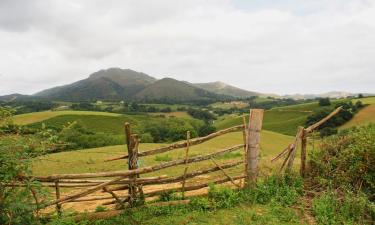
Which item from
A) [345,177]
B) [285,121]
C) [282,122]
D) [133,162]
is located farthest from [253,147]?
Answer: [285,121]

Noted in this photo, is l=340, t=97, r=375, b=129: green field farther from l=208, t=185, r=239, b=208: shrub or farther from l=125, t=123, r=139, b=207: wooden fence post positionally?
l=125, t=123, r=139, b=207: wooden fence post

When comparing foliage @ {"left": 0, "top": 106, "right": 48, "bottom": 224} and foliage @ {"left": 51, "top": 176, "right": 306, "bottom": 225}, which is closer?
foliage @ {"left": 0, "top": 106, "right": 48, "bottom": 224}

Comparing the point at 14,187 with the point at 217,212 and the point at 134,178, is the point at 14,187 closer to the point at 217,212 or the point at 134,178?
the point at 134,178

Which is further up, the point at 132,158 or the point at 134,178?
the point at 132,158

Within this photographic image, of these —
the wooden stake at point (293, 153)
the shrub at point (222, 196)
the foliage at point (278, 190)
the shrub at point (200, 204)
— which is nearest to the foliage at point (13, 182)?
the shrub at point (200, 204)

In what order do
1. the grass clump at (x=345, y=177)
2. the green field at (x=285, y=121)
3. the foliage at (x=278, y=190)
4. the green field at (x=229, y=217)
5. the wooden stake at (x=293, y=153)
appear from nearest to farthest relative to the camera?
the green field at (x=229, y=217), the grass clump at (x=345, y=177), the foliage at (x=278, y=190), the wooden stake at (x=293, y=153), the green field at (x=285, y=121)

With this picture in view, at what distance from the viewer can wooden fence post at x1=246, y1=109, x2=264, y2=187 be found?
8367 mm

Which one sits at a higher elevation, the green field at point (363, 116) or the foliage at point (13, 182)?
the foliage at point (13, 182)

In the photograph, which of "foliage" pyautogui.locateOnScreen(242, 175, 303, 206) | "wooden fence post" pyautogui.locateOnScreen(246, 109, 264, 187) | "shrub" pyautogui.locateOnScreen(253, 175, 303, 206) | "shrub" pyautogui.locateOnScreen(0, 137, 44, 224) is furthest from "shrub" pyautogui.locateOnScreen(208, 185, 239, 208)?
"shrub" pyautogui.locateOnScreen(0, 137, 44, 224)

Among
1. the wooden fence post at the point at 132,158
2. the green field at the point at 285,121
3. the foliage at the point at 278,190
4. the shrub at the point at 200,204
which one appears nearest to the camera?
the wooden fence post at the point at 132,158

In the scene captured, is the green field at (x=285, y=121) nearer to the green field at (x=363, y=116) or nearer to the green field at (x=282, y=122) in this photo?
the green field at (x=282, y=122)

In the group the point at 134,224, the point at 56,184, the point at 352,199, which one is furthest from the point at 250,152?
the point at 56,184

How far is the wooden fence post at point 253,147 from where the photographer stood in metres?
8.37

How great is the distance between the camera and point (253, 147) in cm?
838
